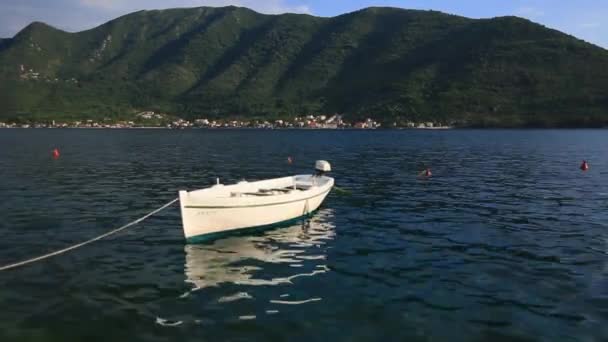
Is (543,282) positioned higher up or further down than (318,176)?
further down

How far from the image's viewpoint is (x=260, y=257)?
18.7 meters

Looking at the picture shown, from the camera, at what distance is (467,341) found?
38.3 feet

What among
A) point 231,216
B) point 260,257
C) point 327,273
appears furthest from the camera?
point 231,216

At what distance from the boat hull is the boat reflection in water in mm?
418

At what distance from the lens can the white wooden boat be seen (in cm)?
1977

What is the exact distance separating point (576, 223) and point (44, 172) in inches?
1740

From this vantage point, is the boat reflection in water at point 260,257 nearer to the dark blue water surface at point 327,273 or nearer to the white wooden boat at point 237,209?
the dark blue water surface at point 327,273

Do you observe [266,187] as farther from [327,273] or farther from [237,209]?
[327,273]

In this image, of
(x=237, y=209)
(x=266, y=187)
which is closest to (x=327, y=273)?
(x=237, y=209)

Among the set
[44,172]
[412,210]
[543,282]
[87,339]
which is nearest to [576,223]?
[412,210]

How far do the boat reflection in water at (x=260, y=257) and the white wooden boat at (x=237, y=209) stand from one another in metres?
0.52

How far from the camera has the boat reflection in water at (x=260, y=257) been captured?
16172mm

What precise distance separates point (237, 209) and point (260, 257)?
3006 mm

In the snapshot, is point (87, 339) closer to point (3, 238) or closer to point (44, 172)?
point (3, 238)
